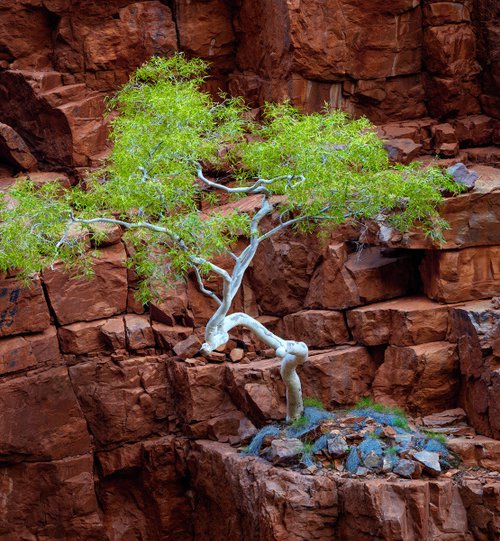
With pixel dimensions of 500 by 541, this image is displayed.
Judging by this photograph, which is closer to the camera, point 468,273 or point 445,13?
point 468,273

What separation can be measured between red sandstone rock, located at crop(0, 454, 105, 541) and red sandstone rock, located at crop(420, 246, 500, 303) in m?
8.45

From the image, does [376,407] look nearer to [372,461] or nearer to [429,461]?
[372,461]

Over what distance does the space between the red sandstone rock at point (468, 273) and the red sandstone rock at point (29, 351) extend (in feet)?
27.2

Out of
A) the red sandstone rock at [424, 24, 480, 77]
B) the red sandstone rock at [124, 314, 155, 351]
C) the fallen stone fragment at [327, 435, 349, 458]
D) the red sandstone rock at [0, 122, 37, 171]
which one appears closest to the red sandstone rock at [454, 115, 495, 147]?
the red sandstone rock at [424, 24, 480, 77]

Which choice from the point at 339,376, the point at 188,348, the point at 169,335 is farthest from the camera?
the point at 169,335

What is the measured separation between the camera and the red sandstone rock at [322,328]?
21984mm

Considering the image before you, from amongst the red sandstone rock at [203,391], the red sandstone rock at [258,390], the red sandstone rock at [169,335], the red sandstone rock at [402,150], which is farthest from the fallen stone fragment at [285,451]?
the red sandstone rock at [402,150]

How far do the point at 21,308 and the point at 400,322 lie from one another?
7981mm

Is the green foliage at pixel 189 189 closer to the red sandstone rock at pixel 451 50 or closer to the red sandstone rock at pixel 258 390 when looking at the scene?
the red sandstone rock at pixel 258 390

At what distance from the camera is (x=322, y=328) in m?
22.0

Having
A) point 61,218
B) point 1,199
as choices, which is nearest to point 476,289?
point 61,218

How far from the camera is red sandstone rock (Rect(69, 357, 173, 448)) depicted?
22.0 m

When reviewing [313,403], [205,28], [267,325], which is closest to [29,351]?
[267,325]

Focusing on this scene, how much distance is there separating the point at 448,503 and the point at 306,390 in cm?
487
